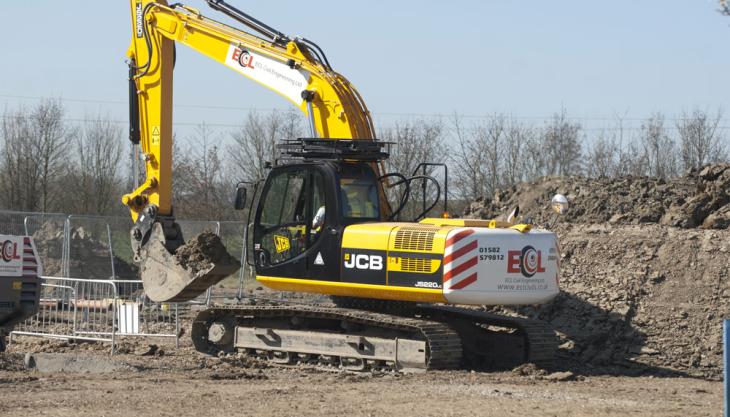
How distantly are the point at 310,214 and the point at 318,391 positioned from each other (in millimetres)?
3294

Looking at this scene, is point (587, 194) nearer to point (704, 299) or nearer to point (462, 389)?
point (704, 299)

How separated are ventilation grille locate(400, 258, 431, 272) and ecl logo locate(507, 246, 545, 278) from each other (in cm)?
99

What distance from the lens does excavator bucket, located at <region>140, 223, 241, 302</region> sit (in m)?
14.6

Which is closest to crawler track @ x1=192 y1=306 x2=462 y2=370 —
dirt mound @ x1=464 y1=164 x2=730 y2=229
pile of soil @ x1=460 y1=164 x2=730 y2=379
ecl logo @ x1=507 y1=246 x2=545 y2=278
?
ecl logo @ x1=507 y1=246 x2=545 y2=278

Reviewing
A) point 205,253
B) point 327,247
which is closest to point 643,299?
point 327,247

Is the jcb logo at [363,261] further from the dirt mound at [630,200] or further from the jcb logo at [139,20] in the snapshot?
the dirt mound at [630,200]

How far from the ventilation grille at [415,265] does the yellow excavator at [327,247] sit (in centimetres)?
2

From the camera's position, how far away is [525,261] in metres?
13.7

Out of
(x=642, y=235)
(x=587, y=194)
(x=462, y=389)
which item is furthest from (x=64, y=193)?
(x=462, y=389)

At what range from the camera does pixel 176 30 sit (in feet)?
53.4

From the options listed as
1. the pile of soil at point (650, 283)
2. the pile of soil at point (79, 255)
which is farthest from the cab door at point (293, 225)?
the pile of soil at point (79, 255)

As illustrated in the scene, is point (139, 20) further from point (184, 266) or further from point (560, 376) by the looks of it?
point (560, 376)

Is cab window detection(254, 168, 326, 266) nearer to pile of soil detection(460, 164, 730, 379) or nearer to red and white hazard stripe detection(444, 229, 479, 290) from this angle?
red and white hazard stripe detection(444, 229, 479, 290)

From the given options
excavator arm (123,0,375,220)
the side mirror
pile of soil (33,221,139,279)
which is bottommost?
pile of soil (33,221,139,279)
